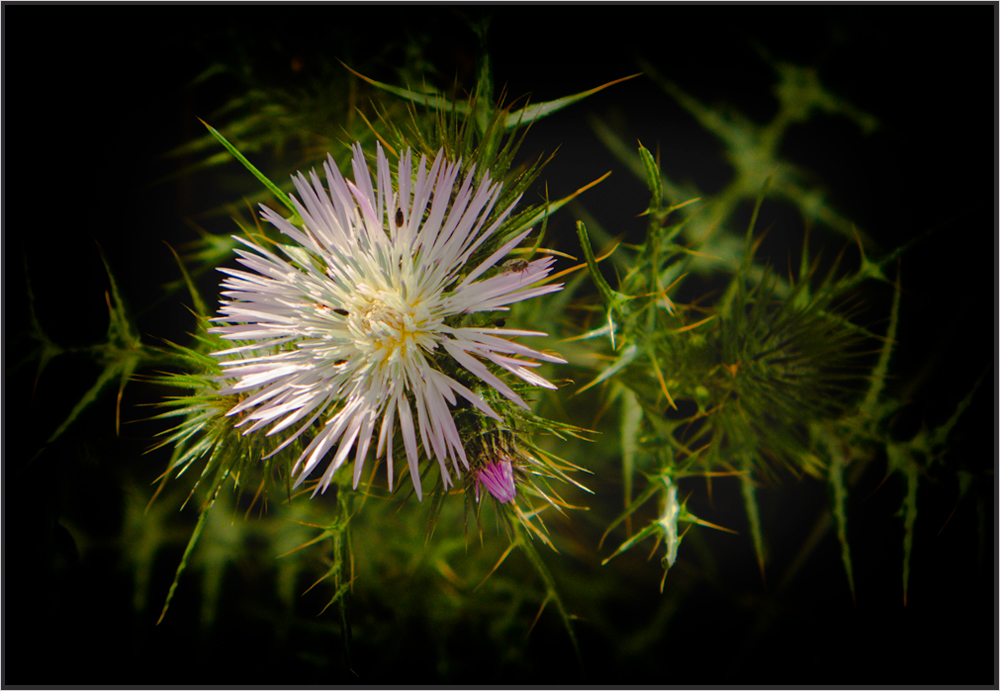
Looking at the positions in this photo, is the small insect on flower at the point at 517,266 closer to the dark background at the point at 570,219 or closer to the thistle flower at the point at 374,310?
the thistle flower at the point at 374,310

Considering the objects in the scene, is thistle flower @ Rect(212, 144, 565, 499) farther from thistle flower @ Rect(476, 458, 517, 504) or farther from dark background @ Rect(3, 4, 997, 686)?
dark background @ Rect(3, 4, 997, 686)

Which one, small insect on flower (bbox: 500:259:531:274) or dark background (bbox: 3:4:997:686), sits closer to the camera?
small insect on flower (bbox: 500:259:531:274)

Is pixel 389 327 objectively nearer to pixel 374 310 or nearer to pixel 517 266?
pixel 374 310

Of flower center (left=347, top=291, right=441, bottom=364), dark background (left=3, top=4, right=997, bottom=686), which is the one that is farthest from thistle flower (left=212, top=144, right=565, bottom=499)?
dark background (left=3, top=4, right=997, bottom=686)

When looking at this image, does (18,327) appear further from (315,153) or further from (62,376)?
(315,153)

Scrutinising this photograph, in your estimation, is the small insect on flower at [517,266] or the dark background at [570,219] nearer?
the small insect on flower at [517,266]

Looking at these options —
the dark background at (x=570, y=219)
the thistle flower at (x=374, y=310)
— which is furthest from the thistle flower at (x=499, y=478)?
the dark background at (x=570, y=219)

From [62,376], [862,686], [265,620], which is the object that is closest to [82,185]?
[62,376]
